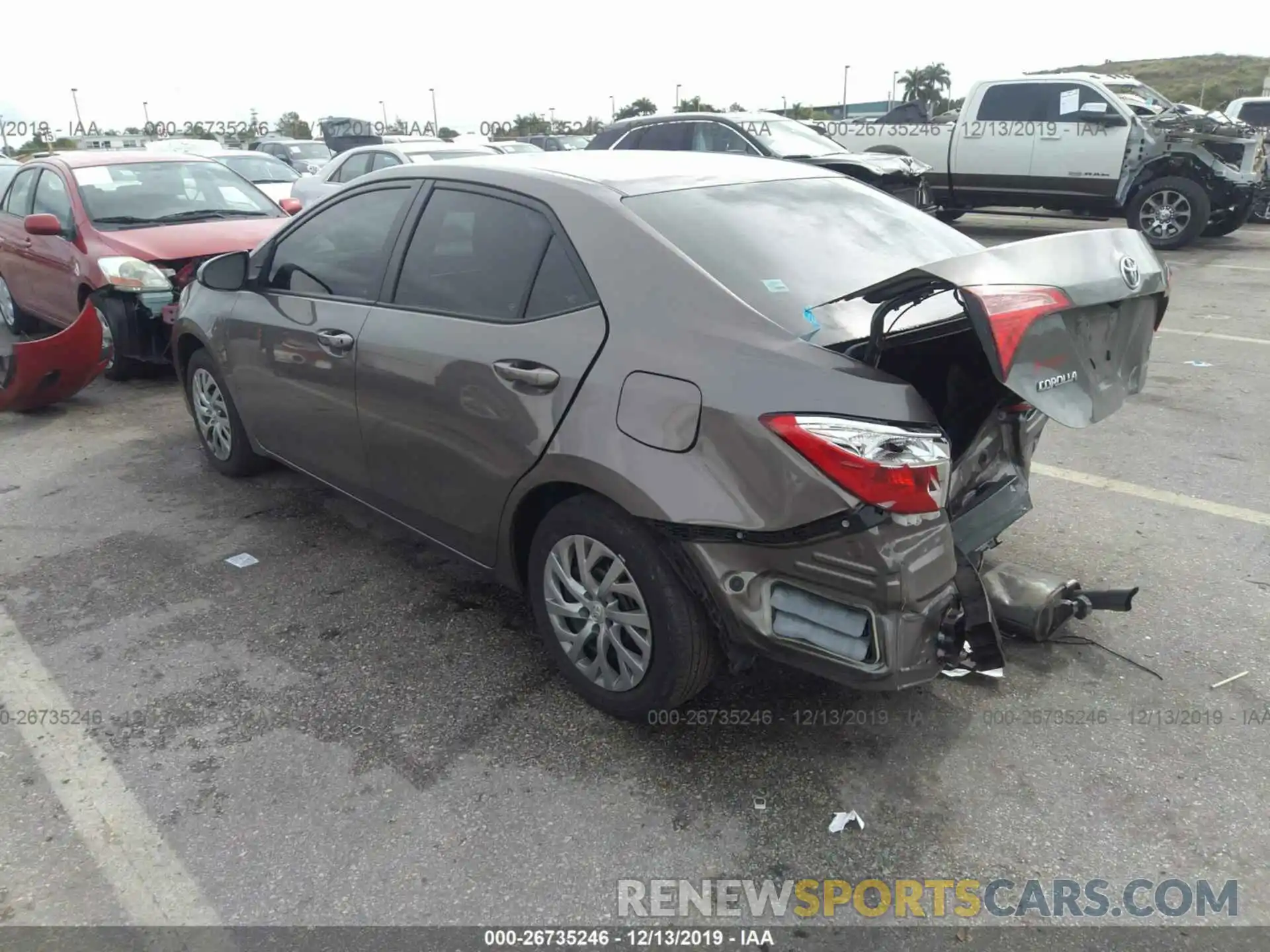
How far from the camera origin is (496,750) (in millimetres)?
2881

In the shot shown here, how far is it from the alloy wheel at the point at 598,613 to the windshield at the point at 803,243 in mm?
879

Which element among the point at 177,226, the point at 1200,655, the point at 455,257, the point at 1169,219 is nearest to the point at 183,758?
the point at 455,257

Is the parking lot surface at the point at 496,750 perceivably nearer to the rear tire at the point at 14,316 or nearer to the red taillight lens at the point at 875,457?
the red taillight lens at the point at 875,457

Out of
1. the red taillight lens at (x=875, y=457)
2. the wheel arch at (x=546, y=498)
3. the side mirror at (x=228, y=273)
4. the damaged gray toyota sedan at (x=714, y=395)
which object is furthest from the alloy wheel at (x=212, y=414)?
the red taillight lens at (x=875, y=457)

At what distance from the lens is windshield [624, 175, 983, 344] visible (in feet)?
8.93

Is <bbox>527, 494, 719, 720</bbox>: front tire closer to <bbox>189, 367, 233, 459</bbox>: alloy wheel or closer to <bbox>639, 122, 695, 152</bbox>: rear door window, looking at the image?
<bbox>189, 367, 233, 459</bbox>: alloy wheel

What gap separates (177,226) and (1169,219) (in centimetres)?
1169

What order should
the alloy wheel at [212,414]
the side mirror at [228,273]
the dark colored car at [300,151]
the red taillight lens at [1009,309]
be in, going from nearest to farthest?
the red taillight lens at [1009,309]
the side mirror at [228,273]
the alloy wheel at [212,414]
the dark colored car at [300,151]

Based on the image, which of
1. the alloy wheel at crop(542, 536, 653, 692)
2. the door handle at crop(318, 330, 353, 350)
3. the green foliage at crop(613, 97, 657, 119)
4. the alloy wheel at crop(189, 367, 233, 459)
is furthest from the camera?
the green foliage at crop(613, 97, 657, 119)

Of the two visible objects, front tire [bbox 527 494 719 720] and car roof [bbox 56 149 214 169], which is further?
car roof [bbox 56 149 214 169]

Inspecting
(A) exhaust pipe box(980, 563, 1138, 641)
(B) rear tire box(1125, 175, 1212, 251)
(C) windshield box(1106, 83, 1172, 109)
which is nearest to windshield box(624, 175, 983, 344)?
(A) exhaust pipe box(980, 563, 1138, 641)

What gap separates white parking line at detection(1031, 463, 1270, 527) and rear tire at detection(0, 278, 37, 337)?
807cm

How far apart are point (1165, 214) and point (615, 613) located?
40.6 ft

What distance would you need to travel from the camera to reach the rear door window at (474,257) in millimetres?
→ 3102
